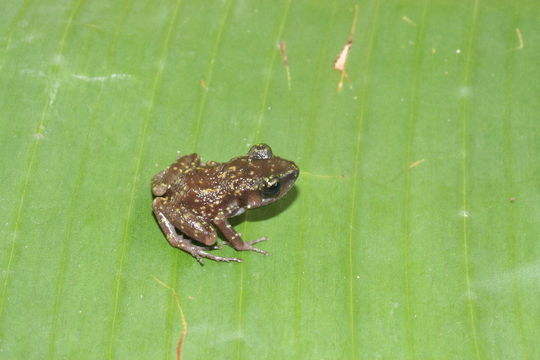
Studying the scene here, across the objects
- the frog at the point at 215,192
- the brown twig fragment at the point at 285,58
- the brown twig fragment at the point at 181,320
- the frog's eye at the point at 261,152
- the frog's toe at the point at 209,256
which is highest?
the brown twig fragment at the point at 285,58

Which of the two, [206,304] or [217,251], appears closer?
[206,304]

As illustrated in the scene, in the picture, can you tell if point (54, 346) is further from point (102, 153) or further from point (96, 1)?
point (96, 1)

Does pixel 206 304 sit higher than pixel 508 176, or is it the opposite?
pixel 508 176

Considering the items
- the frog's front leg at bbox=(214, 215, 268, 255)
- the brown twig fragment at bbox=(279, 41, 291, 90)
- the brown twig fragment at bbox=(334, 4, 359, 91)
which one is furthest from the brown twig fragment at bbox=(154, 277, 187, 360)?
the brown twig fragment at bbox=(334, 4, 359, 91)

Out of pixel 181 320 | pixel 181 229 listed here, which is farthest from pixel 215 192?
pixel 181 320

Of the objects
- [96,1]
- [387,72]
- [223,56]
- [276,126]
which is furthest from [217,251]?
[96,1]

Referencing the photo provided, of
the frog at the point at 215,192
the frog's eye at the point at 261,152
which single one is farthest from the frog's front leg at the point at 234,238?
the frog's eye at the point at 261,152

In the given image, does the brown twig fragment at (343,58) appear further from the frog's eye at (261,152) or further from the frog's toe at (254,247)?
the frog's toe at (254,247)
